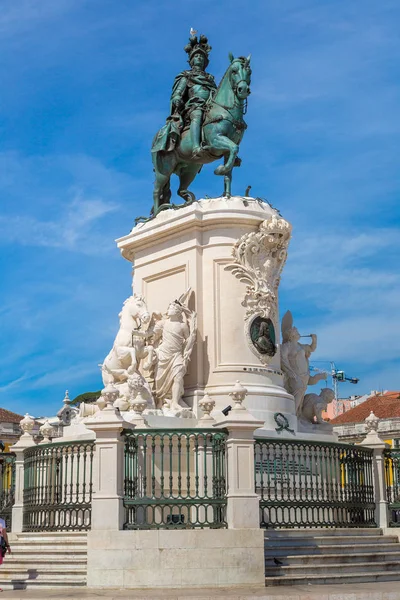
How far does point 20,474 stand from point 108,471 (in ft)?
16.0

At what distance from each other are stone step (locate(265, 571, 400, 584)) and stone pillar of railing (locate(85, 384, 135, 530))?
2.35 metres

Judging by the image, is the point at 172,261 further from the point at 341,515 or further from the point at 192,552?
the point at 192,552

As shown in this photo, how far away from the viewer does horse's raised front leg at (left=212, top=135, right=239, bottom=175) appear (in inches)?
748

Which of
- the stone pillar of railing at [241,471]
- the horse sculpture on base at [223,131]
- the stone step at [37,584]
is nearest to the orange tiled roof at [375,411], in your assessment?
the horse sculpture on base at [223,131]

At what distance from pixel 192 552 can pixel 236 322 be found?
5973 millimetres

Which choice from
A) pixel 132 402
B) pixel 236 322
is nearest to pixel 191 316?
pixel 236 322

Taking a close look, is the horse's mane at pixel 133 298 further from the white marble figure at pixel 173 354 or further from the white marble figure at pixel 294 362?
→ the white marble figure at pixel 294 362

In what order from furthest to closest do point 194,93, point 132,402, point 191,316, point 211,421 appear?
point 194,93, point 191,316, point 132,402, point 211,421

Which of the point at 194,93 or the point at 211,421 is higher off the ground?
the point at 194,93

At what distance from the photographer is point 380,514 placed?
1677 centimetres

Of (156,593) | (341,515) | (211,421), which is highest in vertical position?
(211,421)

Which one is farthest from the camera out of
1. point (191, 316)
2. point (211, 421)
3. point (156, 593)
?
point (191, 316)

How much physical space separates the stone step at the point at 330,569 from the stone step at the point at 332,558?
0.07 metres

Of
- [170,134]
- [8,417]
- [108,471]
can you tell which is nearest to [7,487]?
[108,471]
